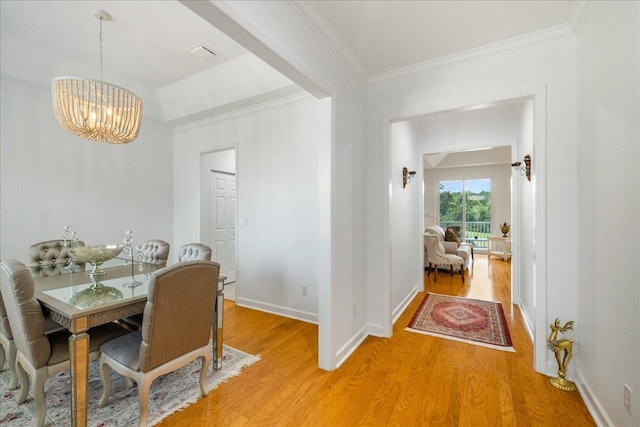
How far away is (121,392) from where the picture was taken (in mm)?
2041

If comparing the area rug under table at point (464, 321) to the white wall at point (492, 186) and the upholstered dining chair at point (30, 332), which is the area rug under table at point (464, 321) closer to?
the upholstered dining chair at point (30, 332)

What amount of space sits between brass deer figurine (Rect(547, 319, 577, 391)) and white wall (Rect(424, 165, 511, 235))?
6932 millimetres

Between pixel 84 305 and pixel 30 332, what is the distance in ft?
0.98

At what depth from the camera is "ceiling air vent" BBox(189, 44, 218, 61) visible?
9.66 feet

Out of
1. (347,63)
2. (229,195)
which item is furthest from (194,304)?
(229,195)

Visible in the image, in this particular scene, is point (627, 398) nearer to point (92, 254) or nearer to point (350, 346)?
point (350, 346)

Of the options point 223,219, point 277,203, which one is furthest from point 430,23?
point 223,219

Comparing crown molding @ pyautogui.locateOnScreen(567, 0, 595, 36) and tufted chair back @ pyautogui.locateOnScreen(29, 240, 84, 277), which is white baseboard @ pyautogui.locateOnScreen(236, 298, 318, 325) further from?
crown molding @ pyautogui.locateOnScreen(567, 0, 595, 36)

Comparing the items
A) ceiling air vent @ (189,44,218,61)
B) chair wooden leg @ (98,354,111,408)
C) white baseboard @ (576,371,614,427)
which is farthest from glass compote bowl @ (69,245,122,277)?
white baseboard @ (576,371,614,427)

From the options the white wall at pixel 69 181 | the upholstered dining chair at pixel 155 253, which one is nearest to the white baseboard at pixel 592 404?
the upholstered dining chair at pixel 155 253

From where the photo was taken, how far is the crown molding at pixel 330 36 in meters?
1.95

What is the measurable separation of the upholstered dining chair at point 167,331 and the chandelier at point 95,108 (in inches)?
64.3

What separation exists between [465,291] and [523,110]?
2790 millimetres

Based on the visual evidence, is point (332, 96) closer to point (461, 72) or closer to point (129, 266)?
point (461, 72)
